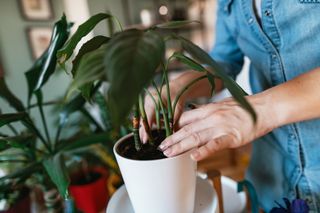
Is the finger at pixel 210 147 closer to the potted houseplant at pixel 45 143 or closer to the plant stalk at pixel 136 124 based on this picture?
the plant stalk at pixel 136 124

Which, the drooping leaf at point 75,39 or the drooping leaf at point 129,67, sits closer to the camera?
the drooping leaf at point 129,67

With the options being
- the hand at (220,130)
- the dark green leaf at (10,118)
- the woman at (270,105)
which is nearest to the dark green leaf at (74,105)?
the dark green leaf at (10,118)

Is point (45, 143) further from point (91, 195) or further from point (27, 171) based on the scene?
point (91, 195)

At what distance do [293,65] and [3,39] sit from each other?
1181 millimetres

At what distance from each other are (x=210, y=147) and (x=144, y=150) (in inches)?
Answer: 3.9

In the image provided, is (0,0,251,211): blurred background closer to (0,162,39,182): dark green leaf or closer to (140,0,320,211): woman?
(0,162,39,182): dark green leaf

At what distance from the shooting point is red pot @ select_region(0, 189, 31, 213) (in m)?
0.66

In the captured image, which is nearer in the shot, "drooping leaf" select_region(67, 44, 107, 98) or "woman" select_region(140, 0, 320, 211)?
"drooping leaf" select_region(67, 44, 107, 98)

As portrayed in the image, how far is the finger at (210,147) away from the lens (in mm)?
389

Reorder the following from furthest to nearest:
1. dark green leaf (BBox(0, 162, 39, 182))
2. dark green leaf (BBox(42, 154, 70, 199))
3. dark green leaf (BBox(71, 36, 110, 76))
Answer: dark green leaf (BBox(0, 162, 39, 182)) < dark green leaf (BBox(42, 154, 70, 199)) < dark green leaf (BBox(71, 36, 110, 76))

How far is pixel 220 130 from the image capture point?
393mm

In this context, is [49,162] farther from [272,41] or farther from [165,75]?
[272,41]

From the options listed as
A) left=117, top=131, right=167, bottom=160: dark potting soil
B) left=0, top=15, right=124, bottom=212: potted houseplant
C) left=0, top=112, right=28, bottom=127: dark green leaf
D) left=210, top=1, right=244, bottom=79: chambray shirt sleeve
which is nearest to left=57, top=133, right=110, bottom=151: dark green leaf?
left=0, top=15, right=124, bottom=212: potted houseplant

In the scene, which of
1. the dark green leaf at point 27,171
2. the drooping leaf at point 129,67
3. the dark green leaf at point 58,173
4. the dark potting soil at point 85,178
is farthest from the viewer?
the dark potting soil at point 85,178
